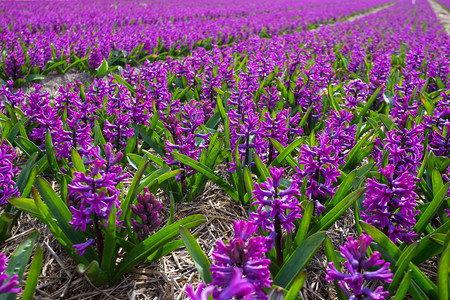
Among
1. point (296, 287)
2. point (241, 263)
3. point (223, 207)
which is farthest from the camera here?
point (223, 207)

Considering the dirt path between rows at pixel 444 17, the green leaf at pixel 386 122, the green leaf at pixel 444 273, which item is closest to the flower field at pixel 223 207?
the green leaf at pixel 444 273

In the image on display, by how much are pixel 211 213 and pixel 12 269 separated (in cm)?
144

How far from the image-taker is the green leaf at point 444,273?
153 cm

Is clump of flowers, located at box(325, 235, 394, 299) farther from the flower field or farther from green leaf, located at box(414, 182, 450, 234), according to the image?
green leaf, located at box(414, 182, 450, 234)

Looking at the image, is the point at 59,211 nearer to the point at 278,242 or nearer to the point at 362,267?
the point at 278,242

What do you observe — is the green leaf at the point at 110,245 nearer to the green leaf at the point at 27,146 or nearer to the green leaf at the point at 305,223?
the green leaf at the point at 305,223

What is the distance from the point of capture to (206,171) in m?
2.66

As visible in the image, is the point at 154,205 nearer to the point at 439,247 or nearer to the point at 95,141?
the point at 95,141

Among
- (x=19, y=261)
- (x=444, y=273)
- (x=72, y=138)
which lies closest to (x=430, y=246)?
(x=444, y=273)

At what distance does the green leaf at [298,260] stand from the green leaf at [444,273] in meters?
0.51

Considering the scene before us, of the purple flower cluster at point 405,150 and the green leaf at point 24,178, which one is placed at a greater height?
the purple flower cluster at point 405,150

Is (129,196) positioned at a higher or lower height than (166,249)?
higher

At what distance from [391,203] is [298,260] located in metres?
0.63

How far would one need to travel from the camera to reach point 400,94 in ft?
15.2
